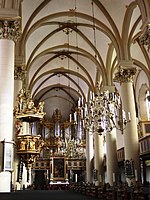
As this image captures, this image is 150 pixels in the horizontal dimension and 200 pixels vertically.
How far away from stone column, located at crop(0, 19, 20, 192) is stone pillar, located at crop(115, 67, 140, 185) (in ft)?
20.9

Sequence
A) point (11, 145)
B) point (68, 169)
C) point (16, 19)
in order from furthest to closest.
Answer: point (68, 169), point (16, 19), point (11, 145)

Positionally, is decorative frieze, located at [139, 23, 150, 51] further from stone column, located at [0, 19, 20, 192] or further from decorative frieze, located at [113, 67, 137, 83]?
stone column, located at [0, 19, 20, 192]

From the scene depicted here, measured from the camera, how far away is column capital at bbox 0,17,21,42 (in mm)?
9963

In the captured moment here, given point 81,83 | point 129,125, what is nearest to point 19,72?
point 129,125

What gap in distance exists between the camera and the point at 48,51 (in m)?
19.3

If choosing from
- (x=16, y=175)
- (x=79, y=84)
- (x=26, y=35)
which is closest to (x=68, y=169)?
(x=79, y=84)

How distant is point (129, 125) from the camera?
1375 centimetres

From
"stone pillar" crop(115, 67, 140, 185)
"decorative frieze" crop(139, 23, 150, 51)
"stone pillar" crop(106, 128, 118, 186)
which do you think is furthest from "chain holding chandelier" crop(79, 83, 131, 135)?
"stone pillar" crop(106, 128, 118, 186)

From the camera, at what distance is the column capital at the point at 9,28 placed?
9.96m

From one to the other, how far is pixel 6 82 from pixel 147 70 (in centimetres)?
1195

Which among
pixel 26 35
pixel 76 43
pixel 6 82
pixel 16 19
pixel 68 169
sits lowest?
pixel 68 169

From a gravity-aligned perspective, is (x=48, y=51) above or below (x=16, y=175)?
above

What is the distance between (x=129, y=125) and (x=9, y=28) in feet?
23.5

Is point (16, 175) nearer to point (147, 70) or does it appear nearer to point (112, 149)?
point (112, 149)
